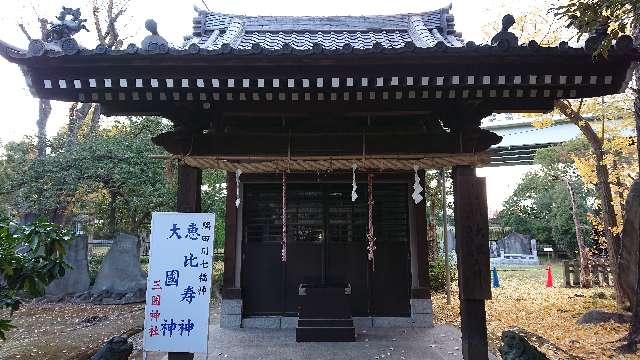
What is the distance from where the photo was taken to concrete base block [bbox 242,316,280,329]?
8.37 meters

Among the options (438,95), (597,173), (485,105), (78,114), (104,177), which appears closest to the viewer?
(438,95)

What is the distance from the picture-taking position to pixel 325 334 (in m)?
7.36

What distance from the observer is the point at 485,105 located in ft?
17.6

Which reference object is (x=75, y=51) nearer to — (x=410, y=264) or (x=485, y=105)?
(x=485, y=105)

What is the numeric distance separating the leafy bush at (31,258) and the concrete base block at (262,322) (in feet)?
14.6

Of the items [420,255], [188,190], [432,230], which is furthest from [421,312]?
[432,230]

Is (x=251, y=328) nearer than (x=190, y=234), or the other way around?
(x=190, y=234)

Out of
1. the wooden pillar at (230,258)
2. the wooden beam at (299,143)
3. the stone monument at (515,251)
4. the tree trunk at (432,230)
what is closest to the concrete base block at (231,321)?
the wooden pillar at (230,258)

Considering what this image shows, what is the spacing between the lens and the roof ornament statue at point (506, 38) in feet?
14.8

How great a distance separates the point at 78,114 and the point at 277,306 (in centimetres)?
1551

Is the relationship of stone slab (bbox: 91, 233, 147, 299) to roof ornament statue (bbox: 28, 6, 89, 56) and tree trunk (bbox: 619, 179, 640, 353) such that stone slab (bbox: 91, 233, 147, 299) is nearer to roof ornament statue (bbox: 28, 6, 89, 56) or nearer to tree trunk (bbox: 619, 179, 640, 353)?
roof ornament statue (bbox: 28, 6, 89, 56)

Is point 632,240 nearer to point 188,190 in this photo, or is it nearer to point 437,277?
point 437,277

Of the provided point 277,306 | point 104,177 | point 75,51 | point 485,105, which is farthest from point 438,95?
point 104,177

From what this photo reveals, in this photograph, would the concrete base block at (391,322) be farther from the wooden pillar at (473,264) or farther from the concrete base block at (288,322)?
the wooden pillar at (473,264)
